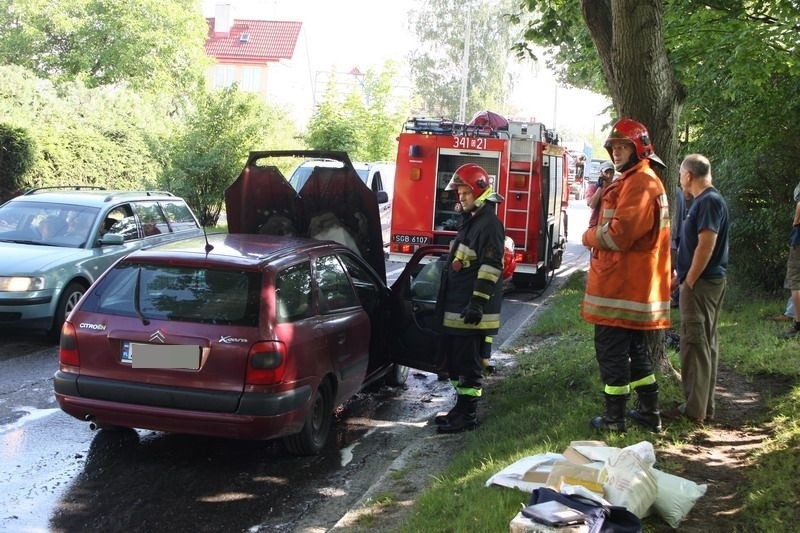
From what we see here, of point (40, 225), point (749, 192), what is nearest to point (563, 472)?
point (40, 225)

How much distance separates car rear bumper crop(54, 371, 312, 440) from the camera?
4.80 metres

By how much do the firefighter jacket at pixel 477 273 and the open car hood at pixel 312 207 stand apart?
1.85 metres

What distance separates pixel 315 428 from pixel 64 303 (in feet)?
14.3

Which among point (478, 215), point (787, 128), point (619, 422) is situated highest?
point (787, 128)

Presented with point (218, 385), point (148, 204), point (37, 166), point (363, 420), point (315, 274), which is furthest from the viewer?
point (37, 166)

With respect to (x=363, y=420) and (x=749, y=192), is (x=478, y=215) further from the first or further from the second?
(x=749, y=192)

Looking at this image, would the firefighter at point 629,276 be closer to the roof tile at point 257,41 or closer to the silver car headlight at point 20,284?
the silver car headlight at point 20,284

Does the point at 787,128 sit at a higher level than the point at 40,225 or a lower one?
higher

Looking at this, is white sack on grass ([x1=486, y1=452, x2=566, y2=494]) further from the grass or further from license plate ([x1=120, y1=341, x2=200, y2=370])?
license plate ([x1=120, y1=341, x2=200, y2=370])

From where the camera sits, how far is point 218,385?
4.83 meters

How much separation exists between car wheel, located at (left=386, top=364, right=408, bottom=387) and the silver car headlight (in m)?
3.84

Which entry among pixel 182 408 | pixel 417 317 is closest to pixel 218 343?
pixel 182 408

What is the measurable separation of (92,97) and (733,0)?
1912 cm

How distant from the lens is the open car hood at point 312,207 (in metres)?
7.74
